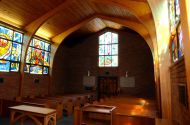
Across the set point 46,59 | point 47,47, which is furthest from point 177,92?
point 47,47

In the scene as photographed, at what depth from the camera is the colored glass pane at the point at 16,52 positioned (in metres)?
7.02

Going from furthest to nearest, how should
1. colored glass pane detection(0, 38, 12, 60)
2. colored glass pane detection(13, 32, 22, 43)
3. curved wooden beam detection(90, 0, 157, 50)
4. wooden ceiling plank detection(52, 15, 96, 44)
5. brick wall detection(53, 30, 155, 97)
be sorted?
1. brick wall detection(53, 30, 155, 97)
2. wooden ceiling plank detection(52, 15, 96, 44)
3. colored glass pane detection(13, 32, 22, 43)
4. colored glass pane detection(0, 38, 12, 60)
5. curved wooden beam detection(90, 0, 157, 50)

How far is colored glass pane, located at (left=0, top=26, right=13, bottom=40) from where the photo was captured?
646 centimetres

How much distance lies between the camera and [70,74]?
1209 centimetres

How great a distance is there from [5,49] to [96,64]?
6.50 m

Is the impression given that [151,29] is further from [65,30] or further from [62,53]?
[62,53]

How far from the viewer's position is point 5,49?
661 cm

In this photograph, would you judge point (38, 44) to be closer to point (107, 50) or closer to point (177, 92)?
point (107, 50)

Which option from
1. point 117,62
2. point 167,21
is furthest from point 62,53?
point 167,21

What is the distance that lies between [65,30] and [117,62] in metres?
4.53

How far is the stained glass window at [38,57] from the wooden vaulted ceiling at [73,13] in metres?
0.63

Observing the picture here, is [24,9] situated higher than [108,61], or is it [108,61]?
[24,9]

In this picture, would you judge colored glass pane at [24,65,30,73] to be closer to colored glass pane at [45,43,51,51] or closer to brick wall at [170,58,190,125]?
colored glass pane at [45,43,51,51]

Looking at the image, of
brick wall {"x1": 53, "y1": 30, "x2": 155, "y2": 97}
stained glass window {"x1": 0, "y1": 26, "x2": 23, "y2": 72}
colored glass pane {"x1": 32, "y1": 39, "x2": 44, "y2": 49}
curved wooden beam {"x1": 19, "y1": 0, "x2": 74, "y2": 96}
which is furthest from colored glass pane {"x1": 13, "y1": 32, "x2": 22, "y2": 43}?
brick wall {"x1": 53, "y1": 30, "x2": 155, "y2": 97}
